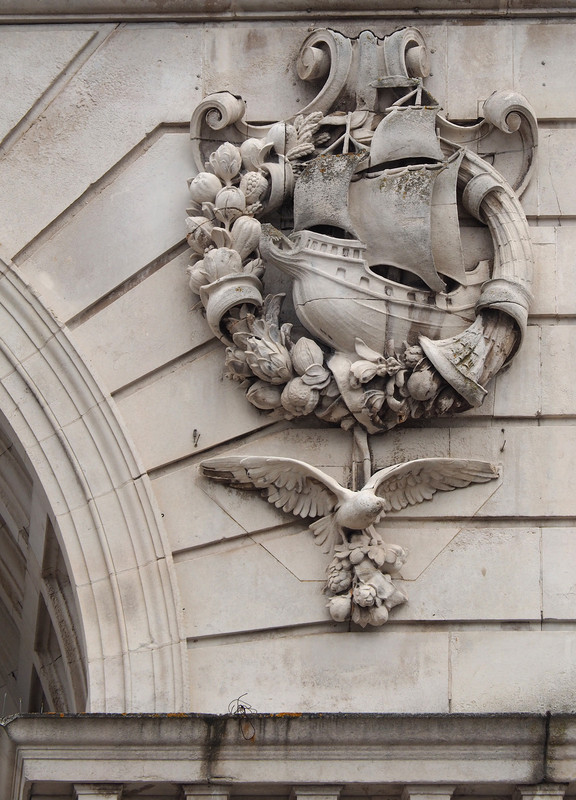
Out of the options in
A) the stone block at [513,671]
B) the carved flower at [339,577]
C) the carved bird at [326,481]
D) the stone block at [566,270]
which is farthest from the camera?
the stone block at [566,270]

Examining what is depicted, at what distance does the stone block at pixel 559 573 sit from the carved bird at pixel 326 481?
0.55m

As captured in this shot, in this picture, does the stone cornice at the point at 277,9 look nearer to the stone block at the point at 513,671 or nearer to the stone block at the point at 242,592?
the stone block at the point at 242,592

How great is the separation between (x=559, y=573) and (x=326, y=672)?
1595mm

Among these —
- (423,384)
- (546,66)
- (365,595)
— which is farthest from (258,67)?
(365,595)

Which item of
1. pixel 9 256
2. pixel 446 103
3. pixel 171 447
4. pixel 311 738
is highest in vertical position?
pixel 446 103

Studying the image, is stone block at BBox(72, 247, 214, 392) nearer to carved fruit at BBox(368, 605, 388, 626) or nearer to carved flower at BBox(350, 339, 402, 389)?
carved flower at BBox(350, 339, 402, 389)

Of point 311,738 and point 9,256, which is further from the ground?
point 9,256

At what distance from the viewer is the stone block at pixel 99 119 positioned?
13516mm

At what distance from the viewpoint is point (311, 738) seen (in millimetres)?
11734

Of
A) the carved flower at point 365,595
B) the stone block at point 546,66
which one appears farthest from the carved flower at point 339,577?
the stone block at point 546,66

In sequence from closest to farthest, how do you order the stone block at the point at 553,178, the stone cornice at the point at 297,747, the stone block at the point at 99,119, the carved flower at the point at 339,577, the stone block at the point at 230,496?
1. the stone cornice at the point at 297,747
2. the carved flower at the point at 339,577
3. the stone block at the point at 230,496
4. the stone block at the point at 553,178
5. the stone block at the point at 99,119

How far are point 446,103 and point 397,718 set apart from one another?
427 cm

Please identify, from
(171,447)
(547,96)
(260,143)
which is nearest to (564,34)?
(547,96)

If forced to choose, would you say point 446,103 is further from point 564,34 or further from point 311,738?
point 311,738
